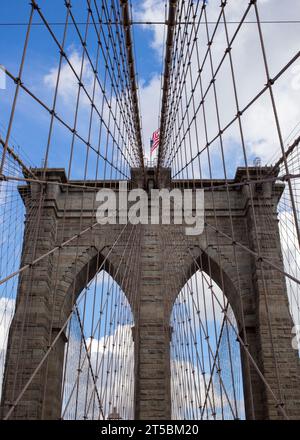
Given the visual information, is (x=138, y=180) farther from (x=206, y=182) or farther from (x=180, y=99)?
(x=180, y=99)

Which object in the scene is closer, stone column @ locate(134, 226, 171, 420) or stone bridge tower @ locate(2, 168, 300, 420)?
stone bridge tower @ locate(2, 168, 300, 420)

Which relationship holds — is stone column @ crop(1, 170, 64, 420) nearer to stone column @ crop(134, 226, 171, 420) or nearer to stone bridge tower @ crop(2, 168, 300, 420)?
stone bridge tower @ crop(2, 168, 300, 420)

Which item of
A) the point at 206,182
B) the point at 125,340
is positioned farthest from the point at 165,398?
the point at 206,182

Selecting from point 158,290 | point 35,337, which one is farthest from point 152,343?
point 35,337

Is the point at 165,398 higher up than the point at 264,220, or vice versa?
the point at 264,220

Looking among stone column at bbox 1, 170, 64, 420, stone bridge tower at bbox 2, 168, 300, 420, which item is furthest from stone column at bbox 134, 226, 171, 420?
stone column at bbox 1, 170, 64, 420

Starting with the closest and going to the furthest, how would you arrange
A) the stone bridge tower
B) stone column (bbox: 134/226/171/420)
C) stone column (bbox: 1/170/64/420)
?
stone column (bbox: 1/170/64/420), the stone bridge tower, stone column (bbox: 134/226/171/420)

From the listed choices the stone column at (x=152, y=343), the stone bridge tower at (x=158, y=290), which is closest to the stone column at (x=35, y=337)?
the stone bridge tower at (x=158, y=290)
